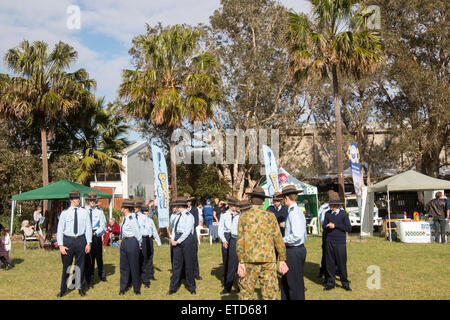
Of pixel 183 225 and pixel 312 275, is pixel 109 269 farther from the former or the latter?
pixel 312 275


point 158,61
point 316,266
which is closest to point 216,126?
point 158,61

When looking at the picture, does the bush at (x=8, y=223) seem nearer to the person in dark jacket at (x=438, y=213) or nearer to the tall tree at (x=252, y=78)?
the tall tree at (x=252, y=78)

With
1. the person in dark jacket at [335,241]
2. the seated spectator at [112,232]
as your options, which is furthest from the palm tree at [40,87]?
the person in dark jacket at [335,241]

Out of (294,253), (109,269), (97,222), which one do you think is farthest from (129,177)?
(294,253)

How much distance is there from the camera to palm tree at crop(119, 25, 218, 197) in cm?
1781

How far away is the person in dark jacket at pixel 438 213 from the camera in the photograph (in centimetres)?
1438

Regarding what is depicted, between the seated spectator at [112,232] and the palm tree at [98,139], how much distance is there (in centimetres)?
729

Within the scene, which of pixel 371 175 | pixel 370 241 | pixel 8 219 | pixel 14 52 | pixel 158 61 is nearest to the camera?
pixel 370 241

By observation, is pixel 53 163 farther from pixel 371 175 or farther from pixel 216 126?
pixel 371 175

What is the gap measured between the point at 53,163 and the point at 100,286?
14.8 metres

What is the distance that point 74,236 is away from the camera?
8.02m

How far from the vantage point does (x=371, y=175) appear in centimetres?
3097

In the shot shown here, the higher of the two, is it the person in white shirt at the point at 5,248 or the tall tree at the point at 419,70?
the tall tree at the point at 419,70
